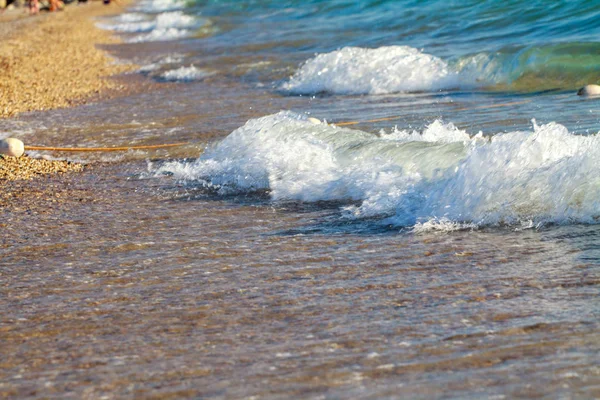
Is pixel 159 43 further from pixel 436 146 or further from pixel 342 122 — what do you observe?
pixel 436 146

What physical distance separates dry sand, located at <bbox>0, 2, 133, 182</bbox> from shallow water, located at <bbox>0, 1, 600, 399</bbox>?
73 cm

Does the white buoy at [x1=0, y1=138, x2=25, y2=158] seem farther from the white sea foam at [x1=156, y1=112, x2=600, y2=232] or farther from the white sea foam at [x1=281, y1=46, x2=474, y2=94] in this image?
the white sea foam at [x1=281, y1=46, x2=474, y2=94]

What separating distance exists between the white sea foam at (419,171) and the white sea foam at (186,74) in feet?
23.4

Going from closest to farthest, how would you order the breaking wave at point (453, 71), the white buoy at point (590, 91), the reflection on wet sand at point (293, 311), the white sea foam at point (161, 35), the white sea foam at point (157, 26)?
the reflection on wet sand at point (293, 311)
the white buoy at point (590, 91)
the breaking wave at point (453, 71)
the white sea foam at point (161, 35)
the white sea foam at point (157, 26)

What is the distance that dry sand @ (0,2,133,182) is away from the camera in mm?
9258

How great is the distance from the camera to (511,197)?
234 inches

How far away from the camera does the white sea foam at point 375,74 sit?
13102 millimetres

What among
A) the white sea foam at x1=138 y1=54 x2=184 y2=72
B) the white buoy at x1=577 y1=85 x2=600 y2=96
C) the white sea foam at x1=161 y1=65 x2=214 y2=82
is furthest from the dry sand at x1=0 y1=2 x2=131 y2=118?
the white buoy at x1=577 y1=85 x2=600 y2=96

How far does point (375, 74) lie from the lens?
13.6 metres

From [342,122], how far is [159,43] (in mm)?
15156

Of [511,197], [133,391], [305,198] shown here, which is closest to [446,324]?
[133,391]

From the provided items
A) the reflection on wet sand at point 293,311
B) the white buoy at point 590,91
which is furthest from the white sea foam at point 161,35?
the reflection on wet sand at point 293,311

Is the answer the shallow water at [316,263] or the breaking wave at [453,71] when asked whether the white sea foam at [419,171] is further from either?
the breaking wave at [453,71]

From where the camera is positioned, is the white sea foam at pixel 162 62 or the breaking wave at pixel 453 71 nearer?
the breaking wave at pixel 453 71
